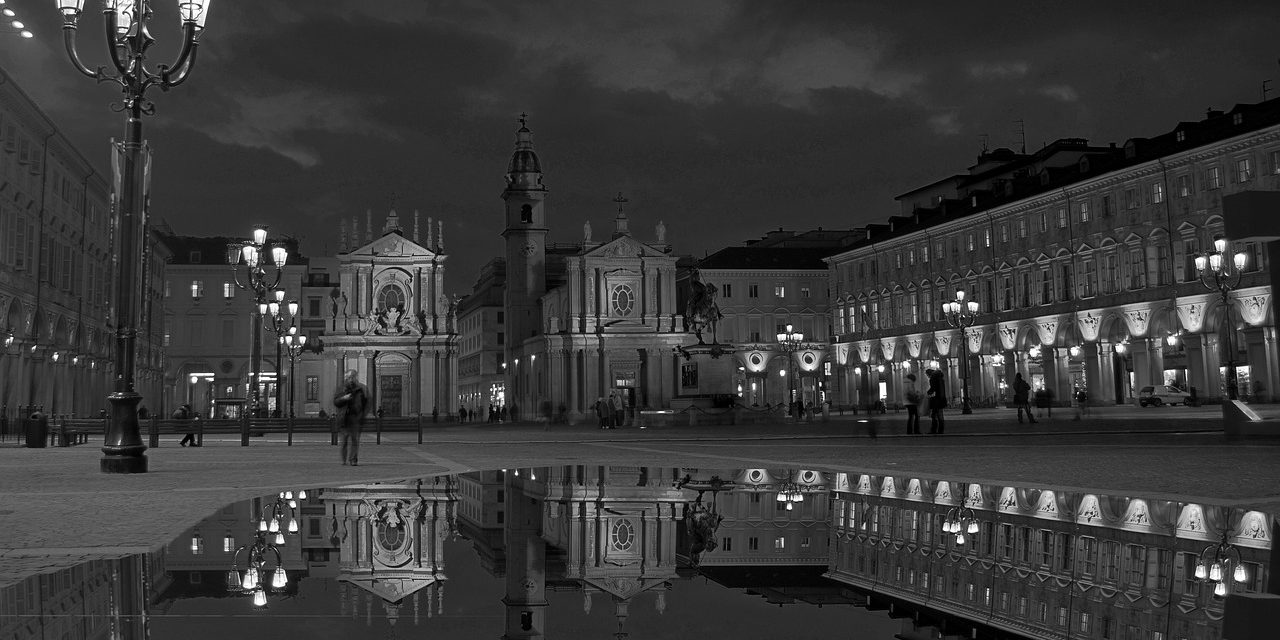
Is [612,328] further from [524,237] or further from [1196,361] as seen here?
[1196,361]

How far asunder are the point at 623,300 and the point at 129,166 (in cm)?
6069

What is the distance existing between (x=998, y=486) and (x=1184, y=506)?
2.57m

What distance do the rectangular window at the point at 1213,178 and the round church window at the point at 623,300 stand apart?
37.5m

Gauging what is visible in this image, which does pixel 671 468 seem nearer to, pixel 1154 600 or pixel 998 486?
pixel 998 486

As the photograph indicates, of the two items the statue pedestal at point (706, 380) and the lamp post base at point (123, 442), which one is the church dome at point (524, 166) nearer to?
the statue pedestal at point (706, 380)

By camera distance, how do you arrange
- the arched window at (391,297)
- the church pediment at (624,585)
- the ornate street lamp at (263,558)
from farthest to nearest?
the arched window at (391,297)
the ornate street lamp at (263,558)
the church pediment at (624,585)

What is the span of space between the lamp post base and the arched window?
194 feet

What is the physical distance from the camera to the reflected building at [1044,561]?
427 centimetres

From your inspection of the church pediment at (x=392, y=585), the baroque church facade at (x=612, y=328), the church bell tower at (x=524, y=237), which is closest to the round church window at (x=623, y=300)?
the baroque church facade at (x=612, y=328)

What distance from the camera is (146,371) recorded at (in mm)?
72812

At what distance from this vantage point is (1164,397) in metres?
52.8

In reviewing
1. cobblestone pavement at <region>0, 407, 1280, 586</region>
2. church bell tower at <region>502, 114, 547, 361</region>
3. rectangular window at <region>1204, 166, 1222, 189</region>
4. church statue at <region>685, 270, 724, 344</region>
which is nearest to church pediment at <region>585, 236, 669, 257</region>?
church bell tower at <region>502, 114, 547, 361</region>

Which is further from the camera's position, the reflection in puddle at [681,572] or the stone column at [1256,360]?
the stone column at [1256,360]

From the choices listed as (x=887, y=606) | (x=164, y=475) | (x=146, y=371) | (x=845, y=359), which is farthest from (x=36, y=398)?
(x=845, y=359)
